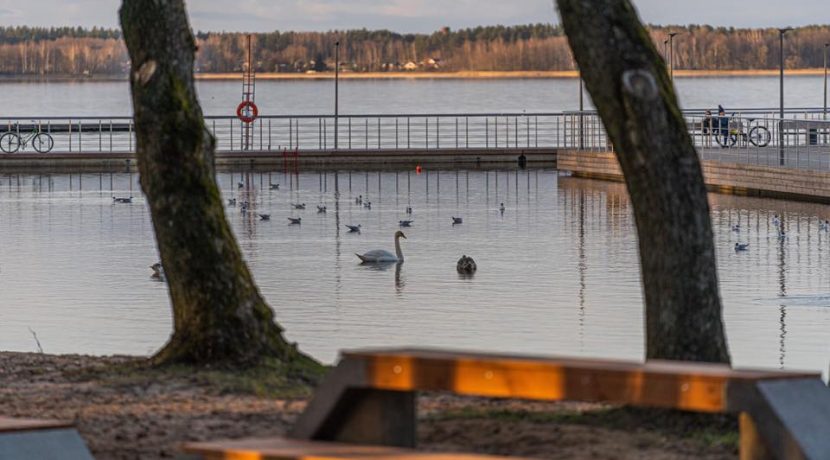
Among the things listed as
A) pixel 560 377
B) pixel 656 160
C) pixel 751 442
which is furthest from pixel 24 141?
pixel 751 442

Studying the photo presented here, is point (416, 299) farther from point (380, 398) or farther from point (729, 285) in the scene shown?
point (380, 398)

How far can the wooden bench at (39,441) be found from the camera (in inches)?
230

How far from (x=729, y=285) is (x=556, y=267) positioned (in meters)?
2.53

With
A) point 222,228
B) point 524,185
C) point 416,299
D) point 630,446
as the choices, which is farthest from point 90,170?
point 630,446

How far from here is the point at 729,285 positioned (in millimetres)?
17625

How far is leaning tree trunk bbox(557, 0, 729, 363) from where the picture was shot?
725cm

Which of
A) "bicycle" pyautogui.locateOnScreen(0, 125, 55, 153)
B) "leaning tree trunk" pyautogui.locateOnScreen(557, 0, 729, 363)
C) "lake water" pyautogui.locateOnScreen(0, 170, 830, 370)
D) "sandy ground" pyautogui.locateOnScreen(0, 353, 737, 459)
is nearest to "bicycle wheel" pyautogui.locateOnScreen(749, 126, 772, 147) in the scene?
"lake water" pyautogui.locateOnScreen(0, 170, 830, 370)

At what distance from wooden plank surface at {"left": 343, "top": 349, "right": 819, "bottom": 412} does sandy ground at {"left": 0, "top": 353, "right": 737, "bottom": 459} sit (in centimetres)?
151

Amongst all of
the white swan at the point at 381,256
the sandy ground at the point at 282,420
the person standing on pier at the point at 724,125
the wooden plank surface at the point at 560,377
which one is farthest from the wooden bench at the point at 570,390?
the person standing on pier at the point at 724,125

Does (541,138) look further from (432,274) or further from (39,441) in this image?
(39,441)

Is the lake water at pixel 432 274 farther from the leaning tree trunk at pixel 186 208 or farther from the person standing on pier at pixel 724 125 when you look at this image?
the person standing on pier at pixel 724 125

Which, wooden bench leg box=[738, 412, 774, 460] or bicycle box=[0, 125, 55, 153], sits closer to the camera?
wooden bench leg box=[738, 412, 774, 460]

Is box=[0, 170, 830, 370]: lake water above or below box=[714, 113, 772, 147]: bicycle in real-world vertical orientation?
below

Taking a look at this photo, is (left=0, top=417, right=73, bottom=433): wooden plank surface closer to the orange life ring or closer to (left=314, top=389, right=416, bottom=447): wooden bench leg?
(left=314, top=389, right=416, bottom=447): wooden bench leg
